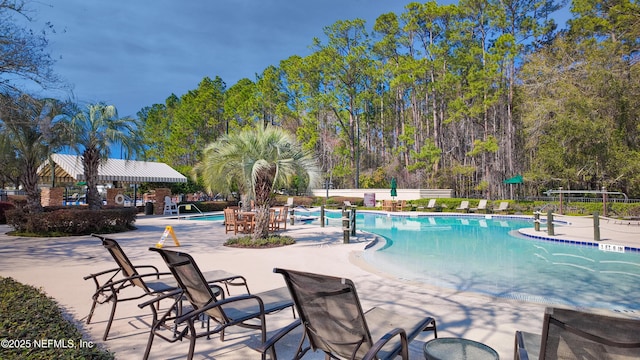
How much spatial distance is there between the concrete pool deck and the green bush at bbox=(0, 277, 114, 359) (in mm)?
456

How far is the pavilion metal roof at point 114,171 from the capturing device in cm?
1859

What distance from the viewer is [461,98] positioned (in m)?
27.5

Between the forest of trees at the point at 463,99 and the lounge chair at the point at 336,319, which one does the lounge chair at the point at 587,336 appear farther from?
the forest of trees at the point at 463,99

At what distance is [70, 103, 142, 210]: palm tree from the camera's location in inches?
Result: 512

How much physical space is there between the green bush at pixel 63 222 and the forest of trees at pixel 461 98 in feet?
14.5

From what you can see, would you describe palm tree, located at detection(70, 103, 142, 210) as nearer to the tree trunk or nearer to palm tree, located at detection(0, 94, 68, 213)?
the tree trunk

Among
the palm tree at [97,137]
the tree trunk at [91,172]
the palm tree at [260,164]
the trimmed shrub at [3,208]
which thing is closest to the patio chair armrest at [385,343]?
the palm tree at [260,164]

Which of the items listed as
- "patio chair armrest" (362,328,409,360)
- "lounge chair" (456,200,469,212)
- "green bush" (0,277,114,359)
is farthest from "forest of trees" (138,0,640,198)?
"patio chair armrest" (362,328,409,360)

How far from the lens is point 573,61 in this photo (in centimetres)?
2112

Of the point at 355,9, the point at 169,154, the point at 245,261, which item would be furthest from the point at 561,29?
the point at 169,154

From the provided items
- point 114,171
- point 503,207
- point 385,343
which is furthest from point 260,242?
point 503,207

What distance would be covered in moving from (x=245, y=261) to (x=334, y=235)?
4824 millimetres

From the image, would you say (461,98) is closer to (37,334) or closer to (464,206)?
(464,206)

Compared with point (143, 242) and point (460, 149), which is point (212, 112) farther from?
point (143, 242)
